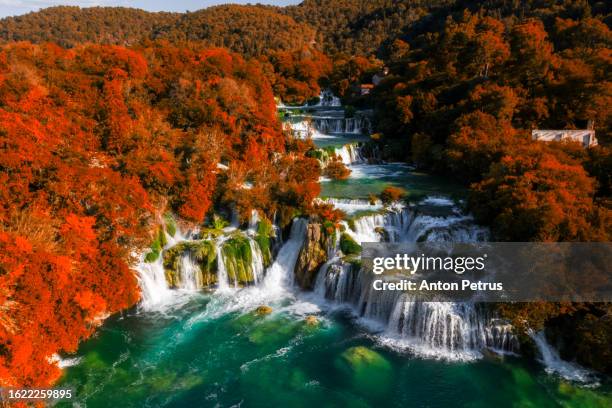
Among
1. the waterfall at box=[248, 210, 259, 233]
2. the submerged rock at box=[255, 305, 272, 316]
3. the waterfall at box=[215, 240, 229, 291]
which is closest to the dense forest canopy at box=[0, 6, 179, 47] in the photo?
the waterfall at box=[248, 210, 259, 233]

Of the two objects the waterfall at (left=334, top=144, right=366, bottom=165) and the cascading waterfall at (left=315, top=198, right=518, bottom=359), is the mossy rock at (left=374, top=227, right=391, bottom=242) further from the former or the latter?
the waterfall at (left=334, top=144, right=366, bottom=165)

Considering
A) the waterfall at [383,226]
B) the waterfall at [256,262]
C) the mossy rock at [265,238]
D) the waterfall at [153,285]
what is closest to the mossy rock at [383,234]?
the waterfall at [383,226]

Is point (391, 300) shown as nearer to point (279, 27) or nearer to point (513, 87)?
point (513, 87)

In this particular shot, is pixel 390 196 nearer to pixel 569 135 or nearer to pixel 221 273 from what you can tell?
pixel 221 273

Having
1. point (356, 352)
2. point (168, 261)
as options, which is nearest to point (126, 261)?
point (168, 261)

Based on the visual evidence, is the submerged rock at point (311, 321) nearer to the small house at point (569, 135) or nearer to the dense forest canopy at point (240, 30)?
the small house at point (569, 135)

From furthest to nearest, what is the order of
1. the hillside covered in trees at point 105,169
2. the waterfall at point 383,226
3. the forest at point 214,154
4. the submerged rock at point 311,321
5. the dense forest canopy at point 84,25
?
the dense forest canopy at point 84,25 → the waterfall at point 383,226 → the submerged rock at point 311,321 → the forest at point 214,154 → the hillside covered in trees at point 105,169
